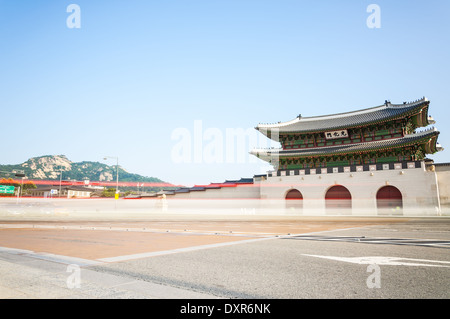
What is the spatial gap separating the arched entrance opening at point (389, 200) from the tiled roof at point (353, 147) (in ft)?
16.0

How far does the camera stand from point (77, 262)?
5.50 meters

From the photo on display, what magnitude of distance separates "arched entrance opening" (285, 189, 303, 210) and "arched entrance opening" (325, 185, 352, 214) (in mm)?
3335

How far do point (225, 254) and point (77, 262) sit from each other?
10.2 feet

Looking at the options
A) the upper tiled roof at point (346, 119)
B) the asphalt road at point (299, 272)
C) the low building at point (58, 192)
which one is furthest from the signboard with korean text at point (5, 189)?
the asphalt road at point (299, 272)

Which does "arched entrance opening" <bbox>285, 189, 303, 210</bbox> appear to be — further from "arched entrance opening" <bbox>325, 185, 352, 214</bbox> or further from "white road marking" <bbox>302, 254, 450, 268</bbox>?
"white road marking" <bbox>302, 254, 450, 268</bbox>

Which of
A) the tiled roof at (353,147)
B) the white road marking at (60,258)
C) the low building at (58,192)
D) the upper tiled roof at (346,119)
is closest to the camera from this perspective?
the white road marking at (60,258)

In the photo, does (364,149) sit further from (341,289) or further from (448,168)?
(341,289)

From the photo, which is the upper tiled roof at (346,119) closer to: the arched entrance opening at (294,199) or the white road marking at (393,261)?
the arched entrance opening at (294,199)

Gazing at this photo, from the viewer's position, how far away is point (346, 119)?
127 feet

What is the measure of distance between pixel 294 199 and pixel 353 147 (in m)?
9.96

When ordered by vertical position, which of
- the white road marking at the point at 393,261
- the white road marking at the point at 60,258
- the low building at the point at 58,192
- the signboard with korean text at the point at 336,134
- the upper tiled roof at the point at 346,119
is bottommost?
the white road marking at the point at 393,261

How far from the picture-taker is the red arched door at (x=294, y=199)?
119 feet

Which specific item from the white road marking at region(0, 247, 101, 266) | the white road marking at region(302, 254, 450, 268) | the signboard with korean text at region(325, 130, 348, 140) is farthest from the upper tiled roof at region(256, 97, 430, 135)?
the white road marking at region(0, 247, 101, 266)
